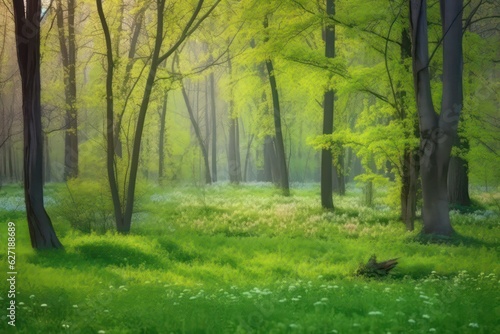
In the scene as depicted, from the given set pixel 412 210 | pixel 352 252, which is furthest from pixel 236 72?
pixel 352 252

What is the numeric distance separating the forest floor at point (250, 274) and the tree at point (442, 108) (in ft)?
3.10

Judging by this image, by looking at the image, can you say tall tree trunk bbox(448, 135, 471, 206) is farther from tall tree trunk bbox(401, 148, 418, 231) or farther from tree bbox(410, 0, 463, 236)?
tree bbox(410, 0, 463, 236)

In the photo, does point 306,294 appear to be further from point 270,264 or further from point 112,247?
point 112,247

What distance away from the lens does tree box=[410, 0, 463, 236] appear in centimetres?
1227

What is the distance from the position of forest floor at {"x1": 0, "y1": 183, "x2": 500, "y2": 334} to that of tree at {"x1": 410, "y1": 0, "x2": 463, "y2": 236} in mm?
945

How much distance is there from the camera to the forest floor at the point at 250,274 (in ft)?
18.8

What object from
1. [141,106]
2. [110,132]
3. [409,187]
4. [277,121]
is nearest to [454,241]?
[409,187]

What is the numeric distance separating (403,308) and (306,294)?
1.46m

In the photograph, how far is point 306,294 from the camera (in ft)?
23.3

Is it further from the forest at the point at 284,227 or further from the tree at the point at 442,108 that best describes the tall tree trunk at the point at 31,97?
the tree at the point at 442,108

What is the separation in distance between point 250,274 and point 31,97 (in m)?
5.69

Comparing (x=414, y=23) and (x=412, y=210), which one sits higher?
(x=414, y=23)

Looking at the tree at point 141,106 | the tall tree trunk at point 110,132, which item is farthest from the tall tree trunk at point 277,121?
the tall tree trunk at point 110,132

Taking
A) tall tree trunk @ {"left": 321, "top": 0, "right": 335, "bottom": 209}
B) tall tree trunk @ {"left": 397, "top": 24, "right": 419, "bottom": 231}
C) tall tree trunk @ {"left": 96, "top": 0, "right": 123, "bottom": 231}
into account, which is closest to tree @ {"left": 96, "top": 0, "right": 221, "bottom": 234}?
tall tree trunk @ {"left": 96, "top": 0, "right": 123, "bottom": 231}
